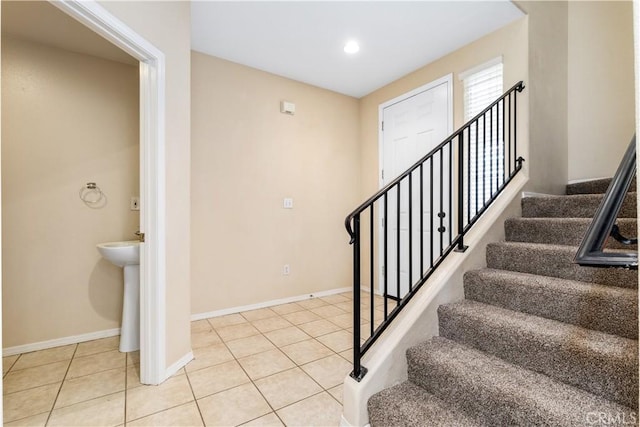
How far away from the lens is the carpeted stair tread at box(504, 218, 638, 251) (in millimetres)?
1770

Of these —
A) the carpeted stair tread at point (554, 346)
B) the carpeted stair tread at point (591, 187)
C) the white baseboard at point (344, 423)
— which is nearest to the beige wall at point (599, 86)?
the carpeted stair tread at point (591, 187)

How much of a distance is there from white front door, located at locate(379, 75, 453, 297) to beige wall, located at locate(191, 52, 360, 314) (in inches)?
24.4

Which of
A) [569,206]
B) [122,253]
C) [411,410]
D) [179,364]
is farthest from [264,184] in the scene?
[569,206]

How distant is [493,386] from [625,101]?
2.97 metres

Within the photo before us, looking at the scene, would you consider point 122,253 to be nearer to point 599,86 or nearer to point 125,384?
point 125,384

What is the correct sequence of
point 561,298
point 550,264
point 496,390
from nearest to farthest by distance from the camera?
point 496,390 < point 561,298 < point 550,264

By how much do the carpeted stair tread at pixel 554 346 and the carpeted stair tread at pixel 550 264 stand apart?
0.35 m

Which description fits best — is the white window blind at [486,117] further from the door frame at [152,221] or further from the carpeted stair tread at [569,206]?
the door frame at [152,221]

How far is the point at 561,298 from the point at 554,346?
1.03ft

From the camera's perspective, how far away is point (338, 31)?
8.95ft

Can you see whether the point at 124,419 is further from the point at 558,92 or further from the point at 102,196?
the point at 558,92

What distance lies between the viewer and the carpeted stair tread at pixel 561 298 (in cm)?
132

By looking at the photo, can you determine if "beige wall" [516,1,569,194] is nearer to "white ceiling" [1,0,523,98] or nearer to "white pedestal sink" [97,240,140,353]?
"white ceiling" [1,0,523,98]

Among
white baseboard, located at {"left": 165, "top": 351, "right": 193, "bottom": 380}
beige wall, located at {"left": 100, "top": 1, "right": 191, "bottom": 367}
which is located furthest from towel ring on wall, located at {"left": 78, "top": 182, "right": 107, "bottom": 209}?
white baseboard, located at {"left": 165, "top": 351, "right": 193, "bottom": 380}
